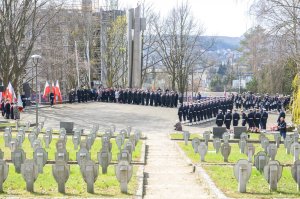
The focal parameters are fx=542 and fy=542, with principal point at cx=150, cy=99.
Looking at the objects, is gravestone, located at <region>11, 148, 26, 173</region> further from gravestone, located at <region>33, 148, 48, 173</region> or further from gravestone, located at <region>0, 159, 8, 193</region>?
gravestone, located at <region>0, 159, 8, 193</region>

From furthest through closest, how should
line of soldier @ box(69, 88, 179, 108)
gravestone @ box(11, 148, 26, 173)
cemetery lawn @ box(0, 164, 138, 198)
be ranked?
line of soldier @ box(69, 88, 179, 108) → gravestone @ box(11, 148, 26, 173) → cemetery lawn @ box(0, 164, 138, 198)

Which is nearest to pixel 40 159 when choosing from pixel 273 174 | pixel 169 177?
pixel 169 177

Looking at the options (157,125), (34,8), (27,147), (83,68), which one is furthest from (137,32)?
(27,147)

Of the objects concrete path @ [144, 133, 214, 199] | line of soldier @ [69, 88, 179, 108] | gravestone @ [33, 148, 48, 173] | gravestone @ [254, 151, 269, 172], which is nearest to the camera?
concrete path @ [144, 133, 214, 199]

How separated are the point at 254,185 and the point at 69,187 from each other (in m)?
4.57

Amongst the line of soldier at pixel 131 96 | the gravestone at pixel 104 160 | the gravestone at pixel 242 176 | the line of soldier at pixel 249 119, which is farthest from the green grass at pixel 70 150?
the line of soldier at pixel 131 96

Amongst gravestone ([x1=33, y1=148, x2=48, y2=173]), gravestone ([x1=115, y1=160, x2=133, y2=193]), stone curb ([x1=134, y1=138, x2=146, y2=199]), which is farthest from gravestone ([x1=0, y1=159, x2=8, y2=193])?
stone curb ([x1=134, y1=138, x2=146, y2=199])

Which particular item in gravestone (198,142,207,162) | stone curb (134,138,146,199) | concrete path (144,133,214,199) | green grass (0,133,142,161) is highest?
gravestone (198,142,207,162)

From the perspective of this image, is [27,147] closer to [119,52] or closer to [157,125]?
[157,125]

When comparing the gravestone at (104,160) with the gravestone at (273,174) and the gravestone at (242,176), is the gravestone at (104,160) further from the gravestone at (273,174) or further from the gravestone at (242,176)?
the gravestone at (273,174)

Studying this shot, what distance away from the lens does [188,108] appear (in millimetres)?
33906

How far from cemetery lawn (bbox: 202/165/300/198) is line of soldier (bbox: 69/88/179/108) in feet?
98.0

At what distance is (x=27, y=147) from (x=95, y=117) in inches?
602

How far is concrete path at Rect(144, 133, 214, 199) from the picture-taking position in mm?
12969
